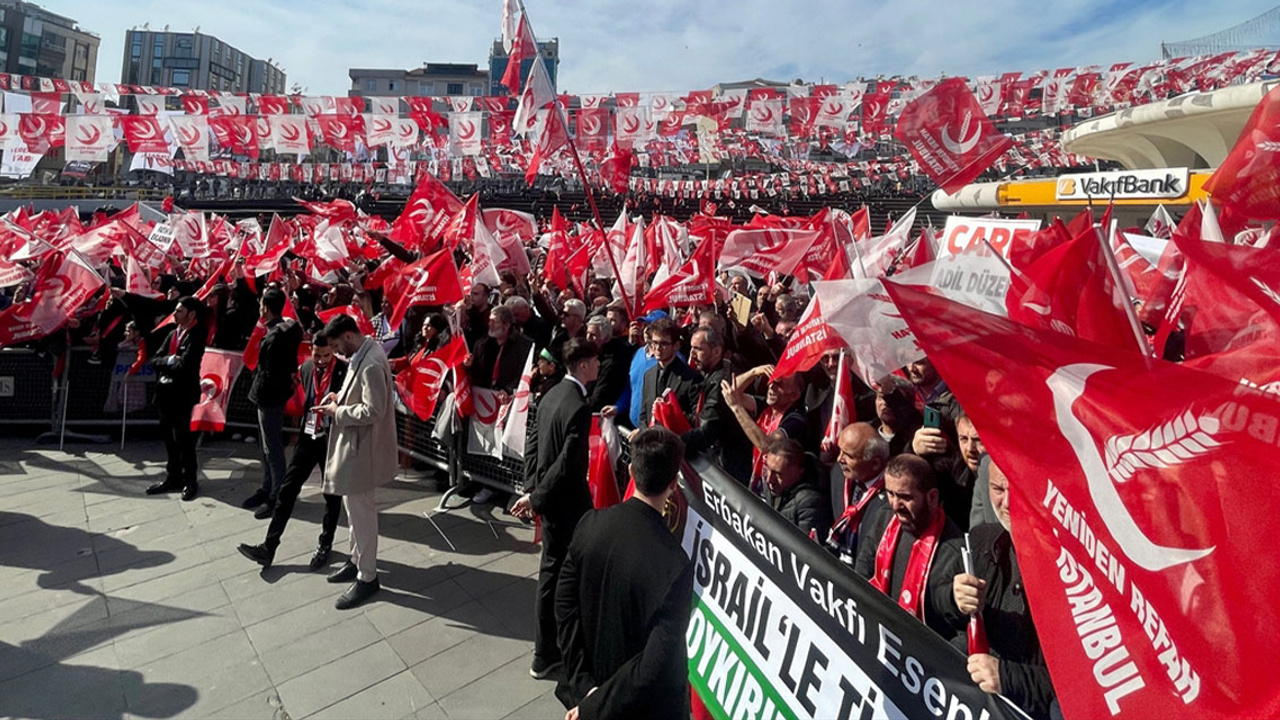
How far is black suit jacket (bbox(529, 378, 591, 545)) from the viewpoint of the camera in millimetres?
3896

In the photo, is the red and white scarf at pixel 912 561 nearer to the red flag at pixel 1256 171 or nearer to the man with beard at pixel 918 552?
the man with beard at pixel 918 552

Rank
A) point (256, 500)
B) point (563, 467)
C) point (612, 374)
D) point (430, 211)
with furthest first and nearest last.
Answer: point (430, 211)
point (256, 500)
point (612, 374)
point (563, 467)

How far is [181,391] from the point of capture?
6.71m

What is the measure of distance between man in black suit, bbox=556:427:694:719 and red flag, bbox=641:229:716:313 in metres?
5.32

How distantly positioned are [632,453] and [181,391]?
5.94 m

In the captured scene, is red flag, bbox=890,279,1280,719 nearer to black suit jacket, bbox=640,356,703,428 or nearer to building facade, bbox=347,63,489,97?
black suit jacket, bbox=640,356,703,428

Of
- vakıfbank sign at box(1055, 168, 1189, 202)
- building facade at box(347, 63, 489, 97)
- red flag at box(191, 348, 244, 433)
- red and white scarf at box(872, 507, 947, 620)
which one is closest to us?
red and white scarf at box(872, 507, 947, 620)

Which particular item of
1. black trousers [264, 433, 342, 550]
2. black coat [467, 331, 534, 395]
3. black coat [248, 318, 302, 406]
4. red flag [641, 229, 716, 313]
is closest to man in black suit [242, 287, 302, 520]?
black coat [248, 318, 302, 406]

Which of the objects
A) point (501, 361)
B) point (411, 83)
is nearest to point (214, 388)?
point (501, 361)

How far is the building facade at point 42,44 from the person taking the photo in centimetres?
8619

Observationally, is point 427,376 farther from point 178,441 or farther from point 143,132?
point 143,132

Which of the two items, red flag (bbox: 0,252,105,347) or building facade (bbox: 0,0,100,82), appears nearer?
red flag (bbox: 0,252,105,347)

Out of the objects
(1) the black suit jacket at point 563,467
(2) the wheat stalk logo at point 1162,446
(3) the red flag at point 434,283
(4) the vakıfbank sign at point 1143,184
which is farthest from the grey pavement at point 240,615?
(4) the vakıfbank sign at point 1143,184

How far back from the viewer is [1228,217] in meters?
4.47
